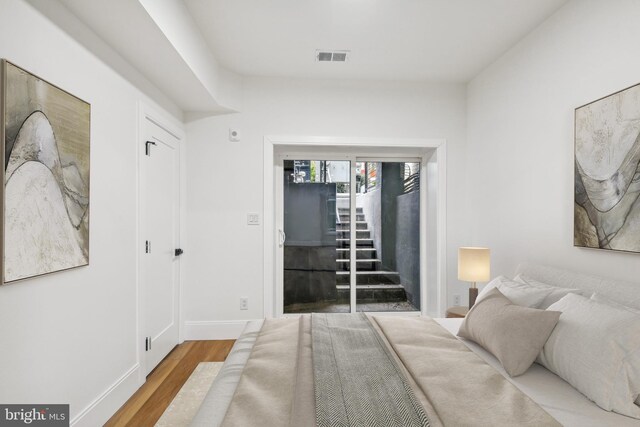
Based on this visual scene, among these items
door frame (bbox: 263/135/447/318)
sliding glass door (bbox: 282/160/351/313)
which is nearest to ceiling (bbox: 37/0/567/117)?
door frame (bbox: 263/135/447/318)

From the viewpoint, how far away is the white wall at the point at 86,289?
4.55ft

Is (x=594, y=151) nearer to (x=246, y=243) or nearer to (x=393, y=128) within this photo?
(x=393, y=128)

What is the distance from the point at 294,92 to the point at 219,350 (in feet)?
8.40

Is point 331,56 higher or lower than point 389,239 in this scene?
higher

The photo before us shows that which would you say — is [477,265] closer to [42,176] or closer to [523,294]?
[523,294]

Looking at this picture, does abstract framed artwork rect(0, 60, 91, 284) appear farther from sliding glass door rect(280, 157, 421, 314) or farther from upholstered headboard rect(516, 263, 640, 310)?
upholstered headboard rect(516, 263, 640, 310)

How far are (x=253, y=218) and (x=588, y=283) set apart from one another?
8.63 ft

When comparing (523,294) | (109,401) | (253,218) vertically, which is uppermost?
(253,218)

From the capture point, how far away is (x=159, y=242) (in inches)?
109

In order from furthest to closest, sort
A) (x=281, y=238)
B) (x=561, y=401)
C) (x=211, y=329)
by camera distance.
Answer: (x=281, y=238) → (x=211, y=329) → (x=561, y=401)

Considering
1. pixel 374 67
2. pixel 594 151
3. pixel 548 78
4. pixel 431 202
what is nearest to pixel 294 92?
pixel 374 67

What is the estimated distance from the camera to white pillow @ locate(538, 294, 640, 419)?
46.8 inches

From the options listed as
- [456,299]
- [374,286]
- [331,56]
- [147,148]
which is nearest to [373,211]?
[374,286]

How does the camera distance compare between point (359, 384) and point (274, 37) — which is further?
point (274, 37)
